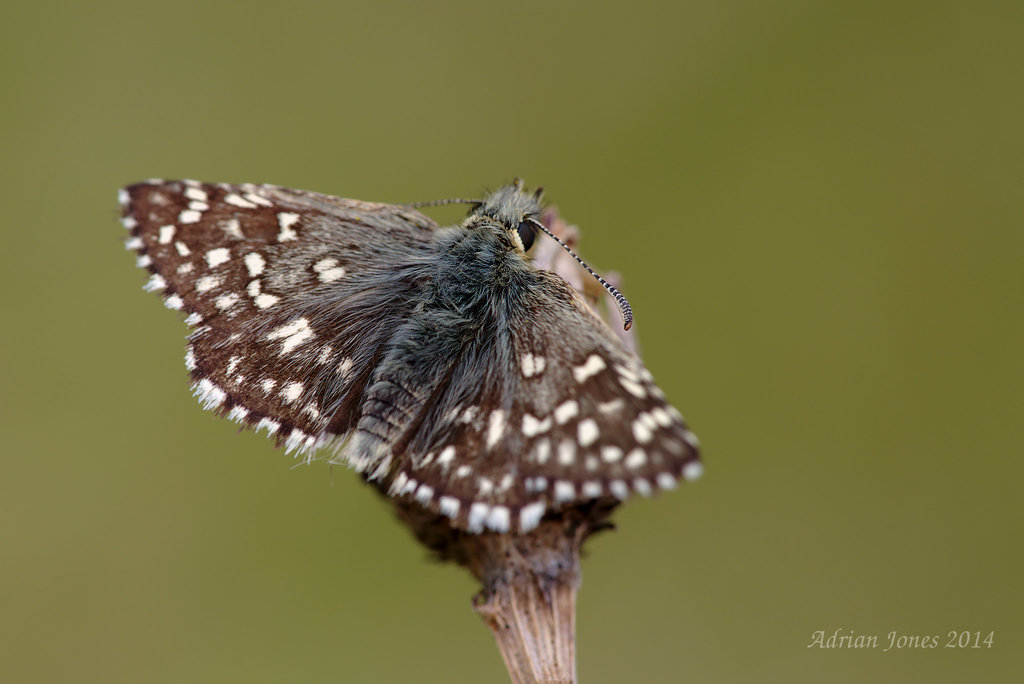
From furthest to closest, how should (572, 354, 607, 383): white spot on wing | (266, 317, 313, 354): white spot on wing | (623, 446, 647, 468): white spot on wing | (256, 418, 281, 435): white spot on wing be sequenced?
(266, 317, 313, 354): white spot on wing, (256, 418, 281, 435): white spot on wing, (572, 354, 607, 383): white spot on wing, (623, 446, 647, 468): white spot on wing

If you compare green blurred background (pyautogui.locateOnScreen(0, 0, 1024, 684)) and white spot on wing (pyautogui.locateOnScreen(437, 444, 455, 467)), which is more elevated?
green blurred background (pyautogui.locateOnScreen(0, 0, 1024, 684))

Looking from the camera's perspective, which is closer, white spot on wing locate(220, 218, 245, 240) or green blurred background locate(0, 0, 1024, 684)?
white spot on wing locate(220, 218, 245, 240)

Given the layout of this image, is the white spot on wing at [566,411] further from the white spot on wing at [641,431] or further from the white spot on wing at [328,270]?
the white spot on wing at [328,270]

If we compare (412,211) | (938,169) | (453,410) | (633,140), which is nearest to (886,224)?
(938,169)

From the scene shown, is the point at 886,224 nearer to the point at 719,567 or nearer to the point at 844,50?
the point at 844,50

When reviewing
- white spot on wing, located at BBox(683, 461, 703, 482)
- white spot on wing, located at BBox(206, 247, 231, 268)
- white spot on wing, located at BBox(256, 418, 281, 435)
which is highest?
white spot on wing, located at BBox(206, 247, 231, 268)

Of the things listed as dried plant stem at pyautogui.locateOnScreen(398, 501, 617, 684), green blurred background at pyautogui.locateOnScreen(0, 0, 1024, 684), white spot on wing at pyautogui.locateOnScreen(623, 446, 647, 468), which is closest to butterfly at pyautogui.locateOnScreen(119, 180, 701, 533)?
white spot on wing at pyautogui.locateOnScreen(623, 446, 647, 468)

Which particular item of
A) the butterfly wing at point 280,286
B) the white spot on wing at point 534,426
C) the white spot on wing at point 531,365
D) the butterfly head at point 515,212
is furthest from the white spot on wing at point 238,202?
the white spot on wing at point 534,426

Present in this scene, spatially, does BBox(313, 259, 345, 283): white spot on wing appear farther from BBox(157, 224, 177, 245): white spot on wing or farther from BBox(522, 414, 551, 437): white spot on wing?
BBox(522, 414, 551, 437): white spot on wing

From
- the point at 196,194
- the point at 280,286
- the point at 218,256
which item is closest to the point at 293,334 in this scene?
the point at 280,286

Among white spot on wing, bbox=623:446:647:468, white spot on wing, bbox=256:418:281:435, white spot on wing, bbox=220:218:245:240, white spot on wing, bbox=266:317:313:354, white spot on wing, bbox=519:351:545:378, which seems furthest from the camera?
white spot on wing, bbox=220:218:245:240
